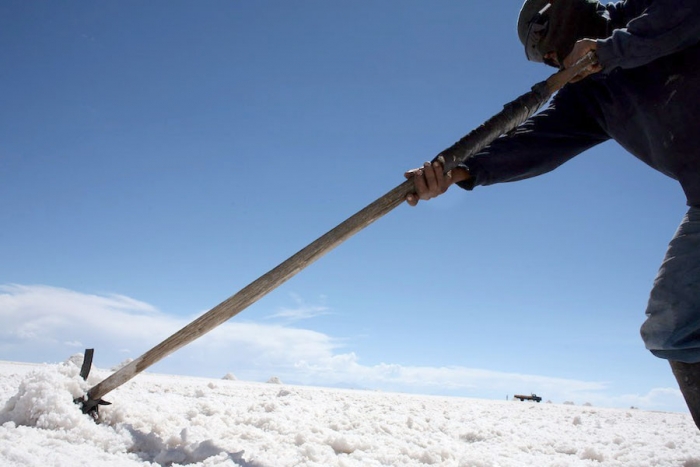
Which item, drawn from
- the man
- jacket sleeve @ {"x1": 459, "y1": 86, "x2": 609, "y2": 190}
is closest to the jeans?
the man

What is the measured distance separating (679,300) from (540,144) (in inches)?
43.6

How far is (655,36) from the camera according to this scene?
1.79 meters

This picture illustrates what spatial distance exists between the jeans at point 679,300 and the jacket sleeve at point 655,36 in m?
0.66

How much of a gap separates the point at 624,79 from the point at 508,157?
0.62 meters

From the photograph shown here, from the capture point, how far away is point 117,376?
264 centimetres

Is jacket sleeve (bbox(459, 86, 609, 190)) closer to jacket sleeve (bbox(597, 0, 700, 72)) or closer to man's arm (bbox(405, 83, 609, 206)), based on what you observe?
man's arm (bbox(405, 83, 609, 206))

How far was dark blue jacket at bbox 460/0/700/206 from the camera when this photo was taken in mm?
1778

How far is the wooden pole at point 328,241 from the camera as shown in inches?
92.7

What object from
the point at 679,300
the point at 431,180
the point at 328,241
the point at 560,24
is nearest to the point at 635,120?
the point at 560,24

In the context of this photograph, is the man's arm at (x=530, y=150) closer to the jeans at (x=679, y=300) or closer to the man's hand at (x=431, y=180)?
the man's hand at (x=431, y=180)

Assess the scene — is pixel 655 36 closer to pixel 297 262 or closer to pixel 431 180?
pixel 431 180

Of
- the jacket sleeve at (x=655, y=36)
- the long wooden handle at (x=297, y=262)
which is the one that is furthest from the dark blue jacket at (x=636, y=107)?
the long wooden handle at (x=297, y=262)

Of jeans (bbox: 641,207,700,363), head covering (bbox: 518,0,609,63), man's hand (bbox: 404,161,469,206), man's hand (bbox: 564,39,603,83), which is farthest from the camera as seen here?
man's hand (bbox: 404,161,469,206)

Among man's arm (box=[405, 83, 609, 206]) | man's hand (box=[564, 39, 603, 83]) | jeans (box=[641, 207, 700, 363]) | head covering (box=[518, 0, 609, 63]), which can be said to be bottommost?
jeans (box=[641, 207, 700, 363])
